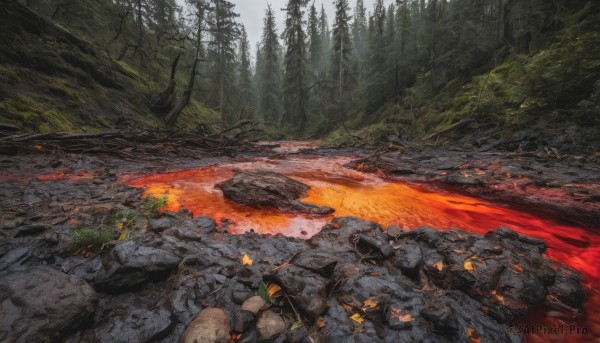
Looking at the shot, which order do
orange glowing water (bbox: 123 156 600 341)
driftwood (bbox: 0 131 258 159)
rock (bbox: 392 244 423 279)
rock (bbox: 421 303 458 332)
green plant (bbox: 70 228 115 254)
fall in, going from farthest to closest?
driftwood (bbox: 0 131 258 159) < orange glowing water (bbox: 123 156 600 341) < rock (bbox: 392 244 423 279) < green plant (bbox: 70 228 115 254) < rock (bbox: 421 303 458 332)

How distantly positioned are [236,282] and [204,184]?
5007 millimetres

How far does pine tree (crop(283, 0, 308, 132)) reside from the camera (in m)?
28.0

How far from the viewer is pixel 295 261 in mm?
2846

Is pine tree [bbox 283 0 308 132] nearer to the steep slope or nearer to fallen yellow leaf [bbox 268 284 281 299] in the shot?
the steep slope

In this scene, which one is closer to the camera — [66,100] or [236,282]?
[236,282]

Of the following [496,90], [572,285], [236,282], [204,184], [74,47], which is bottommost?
[572,285]

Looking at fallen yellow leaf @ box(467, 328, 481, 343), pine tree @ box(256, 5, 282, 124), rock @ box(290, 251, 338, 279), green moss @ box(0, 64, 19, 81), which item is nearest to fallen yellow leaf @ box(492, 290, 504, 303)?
fallen yellow leaf @ box(467, 328, 481, 343)

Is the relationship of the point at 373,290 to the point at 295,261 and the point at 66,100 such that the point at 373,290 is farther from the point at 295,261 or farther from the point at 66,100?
the point at 66,100

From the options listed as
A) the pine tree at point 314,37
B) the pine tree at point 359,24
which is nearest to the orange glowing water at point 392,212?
the pine tree at point 314,37

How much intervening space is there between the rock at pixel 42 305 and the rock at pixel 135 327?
0.19m

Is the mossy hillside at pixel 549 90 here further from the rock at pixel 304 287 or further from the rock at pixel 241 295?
the rock at pixel 241 295

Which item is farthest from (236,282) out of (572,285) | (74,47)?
(74,47)

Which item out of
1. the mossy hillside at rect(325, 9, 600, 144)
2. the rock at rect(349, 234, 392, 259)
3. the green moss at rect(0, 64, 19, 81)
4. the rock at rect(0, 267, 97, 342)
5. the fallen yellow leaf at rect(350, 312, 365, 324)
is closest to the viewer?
the rock at rect(0, 267, 97, 342)

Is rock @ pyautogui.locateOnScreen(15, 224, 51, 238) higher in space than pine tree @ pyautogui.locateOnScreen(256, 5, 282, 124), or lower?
lower
